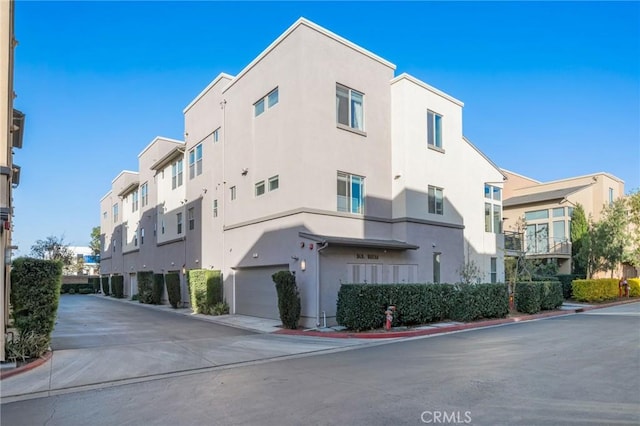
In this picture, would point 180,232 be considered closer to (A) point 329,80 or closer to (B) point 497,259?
(A) point 329,80

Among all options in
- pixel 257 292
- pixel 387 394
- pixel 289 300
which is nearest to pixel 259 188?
pixel 257 292

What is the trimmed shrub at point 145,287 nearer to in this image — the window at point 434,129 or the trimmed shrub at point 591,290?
the window at point 434,129

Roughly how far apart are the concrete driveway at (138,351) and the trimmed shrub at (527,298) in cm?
1158

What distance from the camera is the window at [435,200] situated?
21.5 m

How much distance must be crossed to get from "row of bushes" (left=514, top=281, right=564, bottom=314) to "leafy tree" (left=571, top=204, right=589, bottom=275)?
15877 mm

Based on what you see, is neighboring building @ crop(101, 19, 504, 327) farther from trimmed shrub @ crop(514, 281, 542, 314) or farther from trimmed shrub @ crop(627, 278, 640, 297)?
trimmed shrub @ crop(627, 278, 640, 297)

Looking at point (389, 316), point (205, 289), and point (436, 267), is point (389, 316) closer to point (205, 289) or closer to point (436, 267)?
point (436, 267)

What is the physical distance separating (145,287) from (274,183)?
57.1 feet

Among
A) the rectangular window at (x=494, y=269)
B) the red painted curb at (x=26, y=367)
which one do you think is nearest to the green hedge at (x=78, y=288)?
the rectangular window at (x=494, y=269)

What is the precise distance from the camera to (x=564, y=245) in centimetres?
3725

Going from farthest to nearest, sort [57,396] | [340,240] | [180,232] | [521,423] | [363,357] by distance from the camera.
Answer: [180,232] → [340,240] → [363,357] → [57,396] → [521,423]

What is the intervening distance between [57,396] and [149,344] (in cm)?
528

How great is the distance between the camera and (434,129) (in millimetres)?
22078

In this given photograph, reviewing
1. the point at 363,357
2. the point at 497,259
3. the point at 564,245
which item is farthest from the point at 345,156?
the point at 564,245
